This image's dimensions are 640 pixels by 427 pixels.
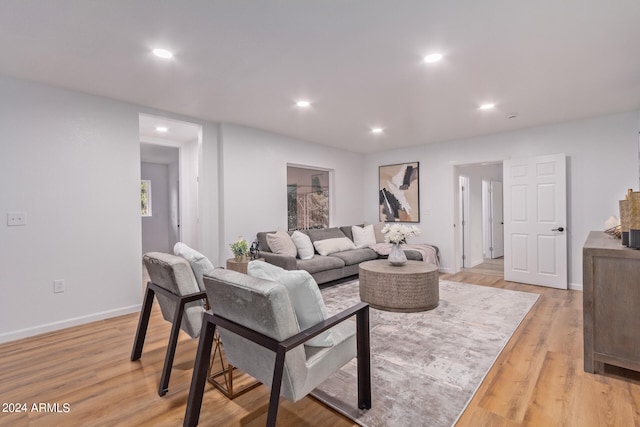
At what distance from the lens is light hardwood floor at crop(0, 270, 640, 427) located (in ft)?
5.81

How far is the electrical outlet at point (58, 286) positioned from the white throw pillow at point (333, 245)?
10.4 feet

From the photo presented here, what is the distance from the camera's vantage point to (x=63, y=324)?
3.15 metres

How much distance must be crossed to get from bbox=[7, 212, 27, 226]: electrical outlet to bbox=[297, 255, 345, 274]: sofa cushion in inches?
115

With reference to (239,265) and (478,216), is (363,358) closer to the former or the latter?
(239,265)

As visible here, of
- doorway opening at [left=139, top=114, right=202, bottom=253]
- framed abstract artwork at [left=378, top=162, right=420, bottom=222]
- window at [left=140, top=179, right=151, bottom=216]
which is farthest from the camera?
window at [left=140, top=179, right=151, bottom=216]

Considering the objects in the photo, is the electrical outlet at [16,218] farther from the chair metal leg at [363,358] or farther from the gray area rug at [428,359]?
the chair metal leg at [363,358]

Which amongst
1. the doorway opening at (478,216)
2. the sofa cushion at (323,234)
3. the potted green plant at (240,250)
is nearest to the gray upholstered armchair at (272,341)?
the potted green plant at (240,250)

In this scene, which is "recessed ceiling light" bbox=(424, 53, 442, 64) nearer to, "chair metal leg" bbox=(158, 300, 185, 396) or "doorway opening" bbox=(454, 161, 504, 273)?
"chair metal leg" bbox=(158, 300, 185, 396)

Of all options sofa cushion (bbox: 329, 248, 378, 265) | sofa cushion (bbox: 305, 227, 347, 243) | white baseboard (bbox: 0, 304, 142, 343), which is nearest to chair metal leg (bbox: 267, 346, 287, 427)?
white baseboard (bbox: 0, 304, 142, 343)

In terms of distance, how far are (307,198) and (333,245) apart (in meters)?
1.23

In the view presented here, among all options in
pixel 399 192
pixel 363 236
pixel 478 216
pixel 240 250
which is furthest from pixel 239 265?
pixel 478 216

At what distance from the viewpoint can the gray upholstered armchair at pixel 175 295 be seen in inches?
79.3

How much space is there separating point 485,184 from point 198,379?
736cm

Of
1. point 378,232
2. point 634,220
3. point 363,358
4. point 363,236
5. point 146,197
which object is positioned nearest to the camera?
point 363,358
